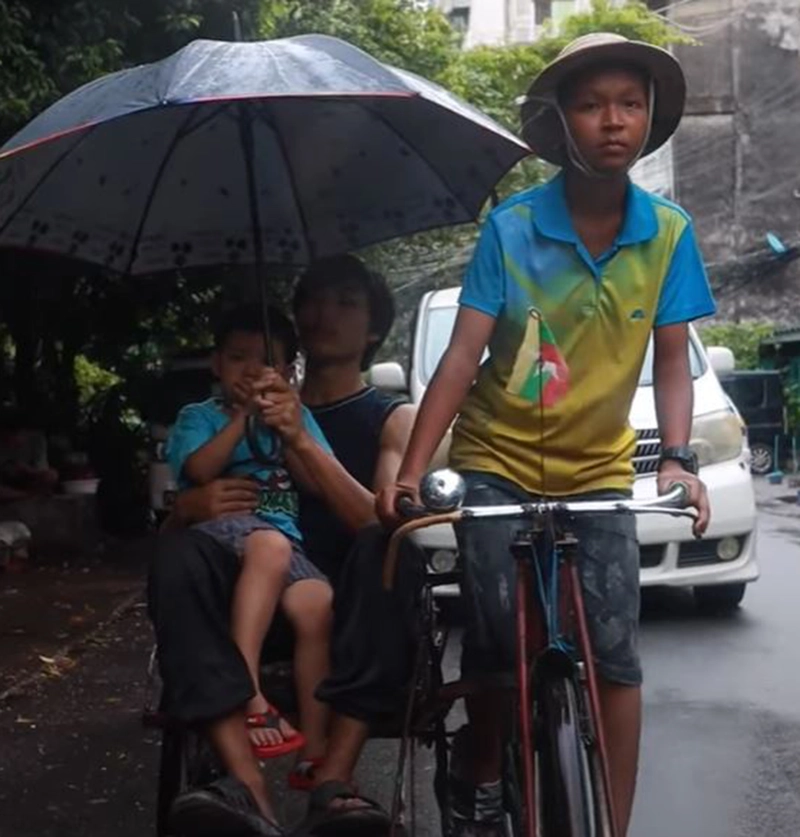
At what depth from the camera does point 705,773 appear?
19.8 feet

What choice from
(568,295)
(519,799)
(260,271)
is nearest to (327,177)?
(260,271)

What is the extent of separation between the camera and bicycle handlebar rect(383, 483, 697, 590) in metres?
3.45

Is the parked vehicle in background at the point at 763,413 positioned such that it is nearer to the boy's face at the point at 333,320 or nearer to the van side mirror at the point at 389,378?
the van side mirror at the point at 389,378

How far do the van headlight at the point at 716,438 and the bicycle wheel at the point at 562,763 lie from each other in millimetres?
5829

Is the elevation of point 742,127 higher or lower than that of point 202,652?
higher

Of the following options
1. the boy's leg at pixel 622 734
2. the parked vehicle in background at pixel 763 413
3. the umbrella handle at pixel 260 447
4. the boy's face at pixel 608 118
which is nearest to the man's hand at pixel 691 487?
the boy's leg at pixel 622 734

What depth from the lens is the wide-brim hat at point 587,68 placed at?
373cm

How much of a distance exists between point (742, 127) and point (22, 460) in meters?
26.9

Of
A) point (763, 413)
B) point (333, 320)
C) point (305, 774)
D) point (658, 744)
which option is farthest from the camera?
point (763, 413)

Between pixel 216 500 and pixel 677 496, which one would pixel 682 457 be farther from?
pixel 216 500

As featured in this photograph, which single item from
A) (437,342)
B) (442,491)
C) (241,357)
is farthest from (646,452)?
(442,491)

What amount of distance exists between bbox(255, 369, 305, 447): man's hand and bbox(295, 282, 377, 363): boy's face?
54 cm

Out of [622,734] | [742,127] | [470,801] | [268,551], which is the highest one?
[742,127]

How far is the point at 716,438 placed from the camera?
9.28 metres
